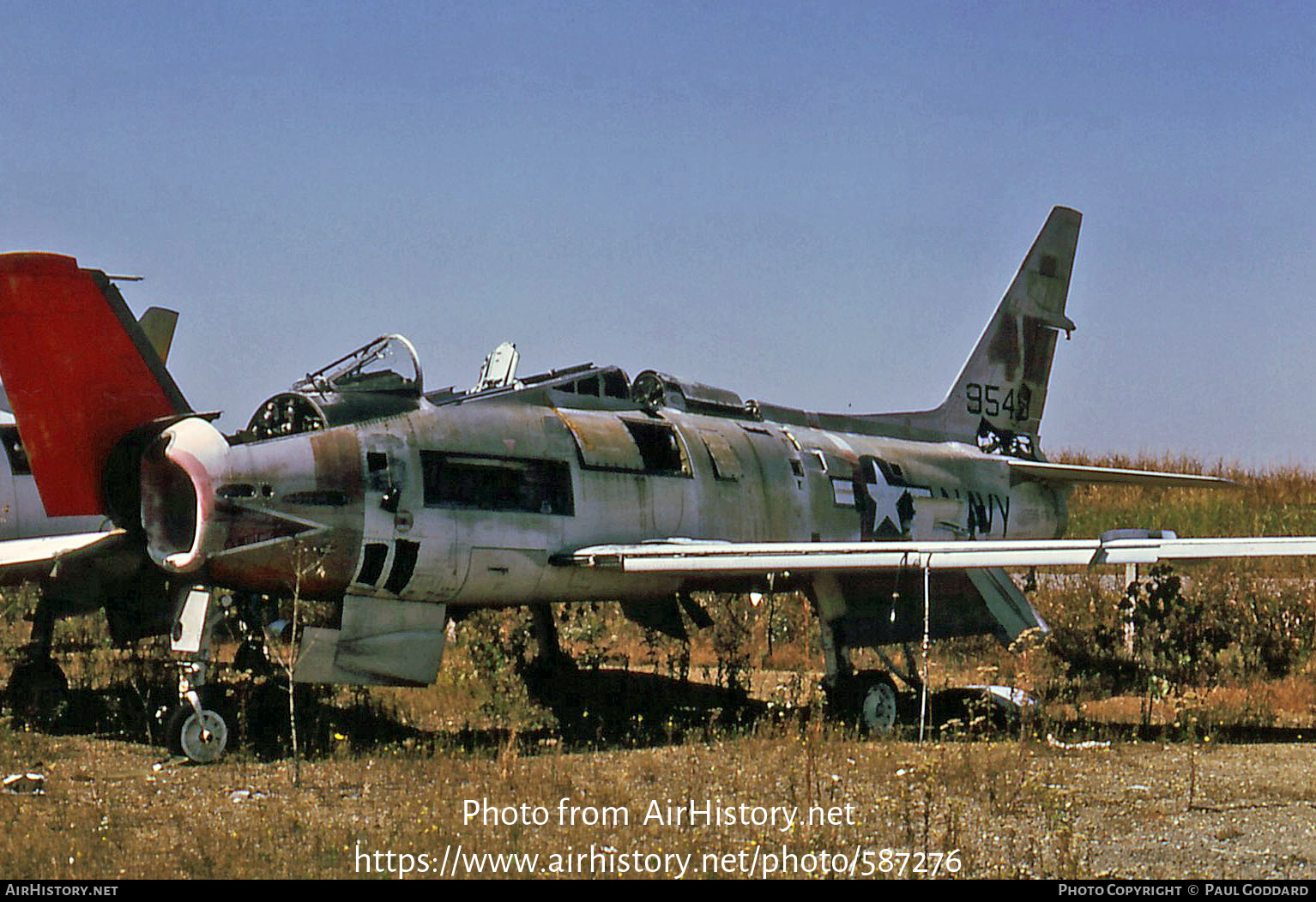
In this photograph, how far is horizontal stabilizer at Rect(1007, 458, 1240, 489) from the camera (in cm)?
1523

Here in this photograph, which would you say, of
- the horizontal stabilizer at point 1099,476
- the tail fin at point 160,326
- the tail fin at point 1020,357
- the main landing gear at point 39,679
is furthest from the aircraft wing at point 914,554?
the tail fin at point 160,326

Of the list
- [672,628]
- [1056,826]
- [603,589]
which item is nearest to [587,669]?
[672,628]

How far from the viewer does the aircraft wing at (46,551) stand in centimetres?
1070

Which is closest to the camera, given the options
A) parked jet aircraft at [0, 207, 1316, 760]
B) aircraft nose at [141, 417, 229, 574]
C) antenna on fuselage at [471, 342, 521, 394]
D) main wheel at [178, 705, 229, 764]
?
aircraft nose at [141, 417, 229, 574]

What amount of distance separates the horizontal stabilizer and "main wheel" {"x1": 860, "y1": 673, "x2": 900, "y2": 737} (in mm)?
4374

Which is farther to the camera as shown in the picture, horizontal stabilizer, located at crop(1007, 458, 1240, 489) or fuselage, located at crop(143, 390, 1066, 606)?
horizontal stabilizer, located at crop(1007, 458, 1240, 489)

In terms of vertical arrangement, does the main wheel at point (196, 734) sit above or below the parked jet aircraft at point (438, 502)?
below

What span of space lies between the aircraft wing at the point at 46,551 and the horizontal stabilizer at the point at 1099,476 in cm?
1075

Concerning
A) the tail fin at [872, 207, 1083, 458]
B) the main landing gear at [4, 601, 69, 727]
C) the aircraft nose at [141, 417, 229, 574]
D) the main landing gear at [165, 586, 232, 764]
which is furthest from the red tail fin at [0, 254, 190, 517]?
the tail fin at [872, 207, 1083, 458]

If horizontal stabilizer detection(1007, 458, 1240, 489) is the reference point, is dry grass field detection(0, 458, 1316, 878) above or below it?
below

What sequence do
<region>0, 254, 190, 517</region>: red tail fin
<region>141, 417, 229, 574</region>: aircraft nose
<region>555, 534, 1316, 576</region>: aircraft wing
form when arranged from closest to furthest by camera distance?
<region>141, 417, 229, 574</region>: aircraft nose < <region>555, 534, 1316, 576</region>: aircraft wing < <region>0, 254, 190, 517</region>: red tail fin

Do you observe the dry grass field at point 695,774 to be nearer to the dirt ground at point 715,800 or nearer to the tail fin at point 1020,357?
the dirt ground at point 715,800

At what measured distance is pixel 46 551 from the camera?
11.3 meters

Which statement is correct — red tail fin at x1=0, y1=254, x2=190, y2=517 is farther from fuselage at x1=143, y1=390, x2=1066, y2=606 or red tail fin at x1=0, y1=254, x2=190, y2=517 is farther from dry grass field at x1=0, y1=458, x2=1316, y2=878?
dry grass field at x1=0, y1=458, x2=1316, y2=878
